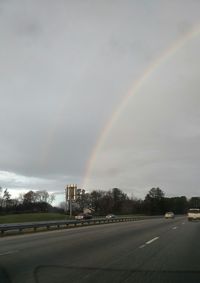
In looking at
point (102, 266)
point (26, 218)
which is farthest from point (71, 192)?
point (102, 266)

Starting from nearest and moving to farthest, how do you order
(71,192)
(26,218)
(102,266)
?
(102,266) → (71,192) → (26,218)

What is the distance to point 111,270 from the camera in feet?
45.7

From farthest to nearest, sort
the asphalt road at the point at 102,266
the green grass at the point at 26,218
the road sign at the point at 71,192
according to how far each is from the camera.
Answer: the green grass at the point at 26,218 → the road sign at the point at 71,192 → the asphalt road at the point at 102,266

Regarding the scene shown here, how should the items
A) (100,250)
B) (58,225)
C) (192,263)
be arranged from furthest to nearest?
(58,225), (100,250), (192,263)

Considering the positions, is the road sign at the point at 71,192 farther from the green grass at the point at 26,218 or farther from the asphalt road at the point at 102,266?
the asphalt road at the point at 102,266

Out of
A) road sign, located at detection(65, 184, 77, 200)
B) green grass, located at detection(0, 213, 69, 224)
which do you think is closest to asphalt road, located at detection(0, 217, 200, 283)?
road sign, located at detection(65, 184, 77, 200)

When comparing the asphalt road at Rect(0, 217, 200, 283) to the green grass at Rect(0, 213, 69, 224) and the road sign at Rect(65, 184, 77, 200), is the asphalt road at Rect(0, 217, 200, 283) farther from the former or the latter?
the green grass at Rect(0, 213, 69, 224)

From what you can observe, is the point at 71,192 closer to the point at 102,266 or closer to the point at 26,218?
the point at 26,218

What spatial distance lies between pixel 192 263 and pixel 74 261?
12.4 feet

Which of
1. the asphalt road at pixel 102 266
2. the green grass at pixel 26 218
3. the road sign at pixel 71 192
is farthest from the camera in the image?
the green grass at pixel 26 218

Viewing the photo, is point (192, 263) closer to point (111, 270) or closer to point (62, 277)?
point (111, 270)

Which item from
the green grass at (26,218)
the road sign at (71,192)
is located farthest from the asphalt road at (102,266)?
the green grass at (26,218)

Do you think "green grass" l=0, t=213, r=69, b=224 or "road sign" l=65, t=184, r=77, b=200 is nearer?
"road sign" l=65, t=184, r=77, b=200

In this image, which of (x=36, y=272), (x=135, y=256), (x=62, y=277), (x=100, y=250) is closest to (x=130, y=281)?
(x=62, y=277)
